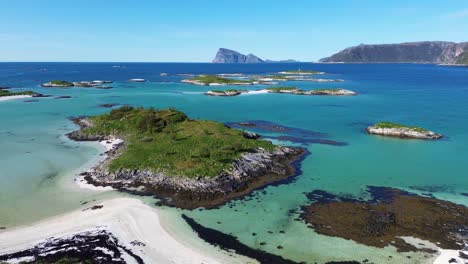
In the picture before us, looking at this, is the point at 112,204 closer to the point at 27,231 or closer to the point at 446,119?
the point at 27,231

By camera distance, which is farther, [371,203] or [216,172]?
[216,172]

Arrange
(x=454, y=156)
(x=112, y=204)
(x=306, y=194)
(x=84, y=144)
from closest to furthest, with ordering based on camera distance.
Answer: (x=112, y=204) < (x=306, y=194) < (x=454, y=156) < (x=84, y=144)

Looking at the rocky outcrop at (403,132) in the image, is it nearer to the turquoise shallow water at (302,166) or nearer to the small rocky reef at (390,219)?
the turquoise shallow water at (302,166)

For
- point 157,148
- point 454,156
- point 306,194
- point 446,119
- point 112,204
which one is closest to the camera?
point 112,204

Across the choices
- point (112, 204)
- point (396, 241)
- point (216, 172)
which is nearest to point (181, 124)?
point (216, 172)

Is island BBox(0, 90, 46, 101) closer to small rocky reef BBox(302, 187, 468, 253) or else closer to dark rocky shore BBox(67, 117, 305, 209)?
dark rocky shore BBox(67, 117, 305, 209)

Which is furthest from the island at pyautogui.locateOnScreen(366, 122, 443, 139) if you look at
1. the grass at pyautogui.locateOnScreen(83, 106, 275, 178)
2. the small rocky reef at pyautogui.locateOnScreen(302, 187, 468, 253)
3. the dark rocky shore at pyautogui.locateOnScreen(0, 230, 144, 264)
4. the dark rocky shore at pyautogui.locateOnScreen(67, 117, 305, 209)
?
the dark rocky shore at pyautogui.locateOnScreen(0, 230, 144, 264)
